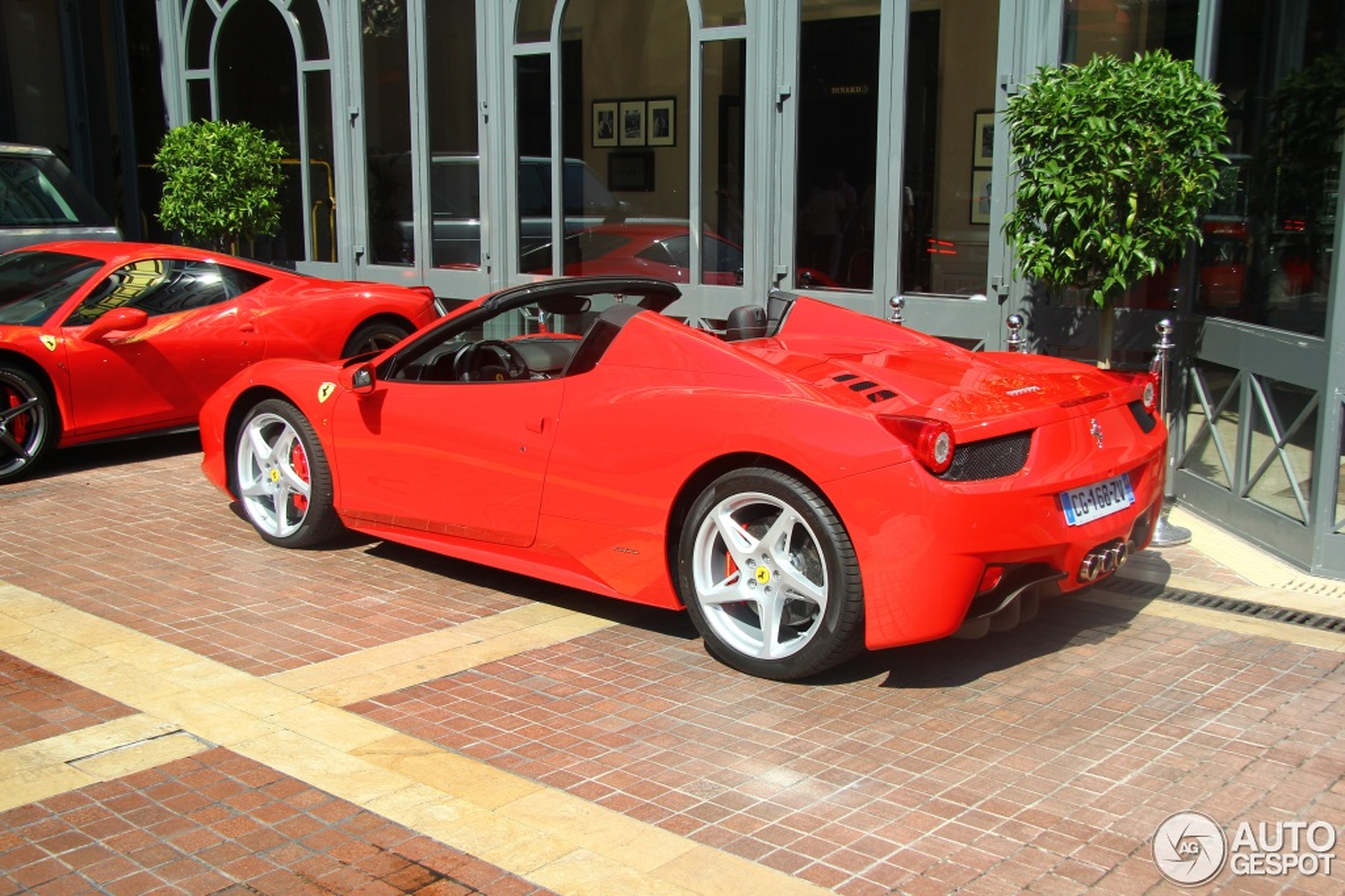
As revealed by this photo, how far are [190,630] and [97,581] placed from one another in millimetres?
1035

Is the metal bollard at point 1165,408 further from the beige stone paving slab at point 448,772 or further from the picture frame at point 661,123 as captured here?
the picture frame at point 661,123

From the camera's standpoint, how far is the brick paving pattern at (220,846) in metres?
3.59

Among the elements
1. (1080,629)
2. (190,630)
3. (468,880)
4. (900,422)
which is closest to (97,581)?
(190,630)

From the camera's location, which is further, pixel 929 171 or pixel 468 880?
pixel 929 171

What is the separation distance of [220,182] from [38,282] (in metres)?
3.80

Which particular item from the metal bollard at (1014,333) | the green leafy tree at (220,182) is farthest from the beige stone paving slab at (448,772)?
the green leafy tree at (220,182)

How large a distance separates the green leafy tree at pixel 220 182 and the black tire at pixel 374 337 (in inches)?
135

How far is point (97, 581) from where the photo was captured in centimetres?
650

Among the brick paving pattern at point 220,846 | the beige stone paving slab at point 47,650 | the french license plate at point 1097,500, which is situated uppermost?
the french license plate at point 1097,500

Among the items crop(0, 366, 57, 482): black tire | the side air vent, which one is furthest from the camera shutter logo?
crop(0, 366, 57, 482): black tire

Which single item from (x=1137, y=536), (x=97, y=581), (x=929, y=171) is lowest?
(x=97, y=581)

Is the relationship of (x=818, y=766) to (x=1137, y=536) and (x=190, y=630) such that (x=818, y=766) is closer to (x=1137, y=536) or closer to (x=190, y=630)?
(x=1137, y=536)

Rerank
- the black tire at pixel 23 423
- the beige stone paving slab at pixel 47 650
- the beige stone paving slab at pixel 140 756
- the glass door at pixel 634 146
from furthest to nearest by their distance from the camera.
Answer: the glass door at pixel 634 146 < the black tire at pixel 23 423 < the beige stone paving slab at pixel 47 650 < the beige stone paving slab at pixel 140 756

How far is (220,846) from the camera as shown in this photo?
3.80 m
